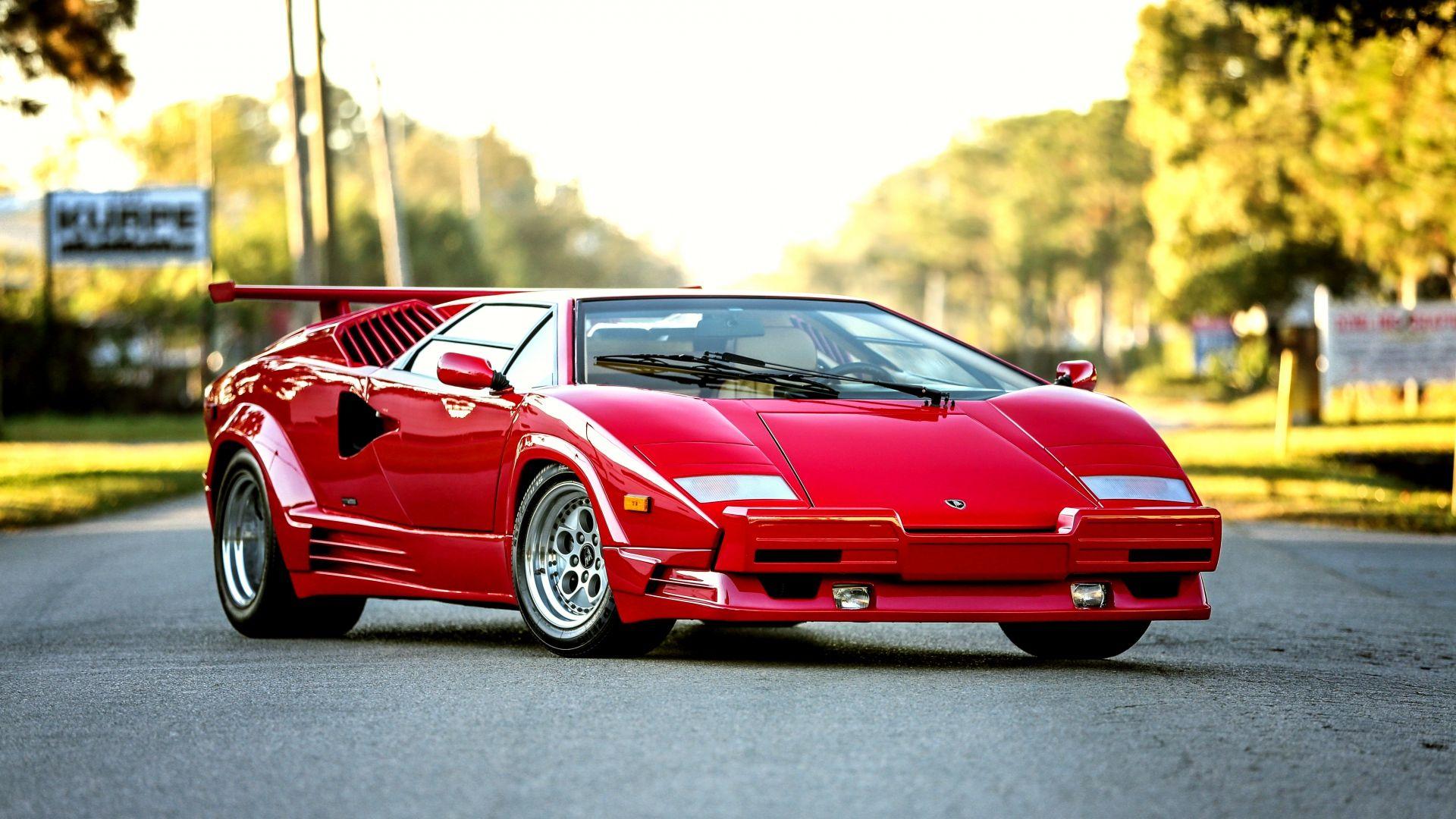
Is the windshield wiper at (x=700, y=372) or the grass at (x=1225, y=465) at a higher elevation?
the windshield wiper at (x=700, y=372)

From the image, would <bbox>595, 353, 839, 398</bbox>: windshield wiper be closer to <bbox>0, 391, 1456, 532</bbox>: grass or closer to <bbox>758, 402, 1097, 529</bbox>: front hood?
<bbox>758, 402, 1097, 529</bbox>: front hood

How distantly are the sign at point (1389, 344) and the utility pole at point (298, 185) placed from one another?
14.4m

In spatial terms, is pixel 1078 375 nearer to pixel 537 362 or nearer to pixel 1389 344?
pixel 537 362

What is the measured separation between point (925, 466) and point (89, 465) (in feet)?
66.0

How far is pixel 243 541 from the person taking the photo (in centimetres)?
945

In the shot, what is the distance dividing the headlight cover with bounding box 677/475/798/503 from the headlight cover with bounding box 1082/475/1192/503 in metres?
1.07

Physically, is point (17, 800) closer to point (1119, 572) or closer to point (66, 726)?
point (66, 726)

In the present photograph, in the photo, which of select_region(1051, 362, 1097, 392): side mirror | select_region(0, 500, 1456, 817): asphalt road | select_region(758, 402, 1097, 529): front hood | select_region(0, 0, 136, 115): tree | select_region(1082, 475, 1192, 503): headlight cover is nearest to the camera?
select_region(0, 500, 1456, 817): asphalt road

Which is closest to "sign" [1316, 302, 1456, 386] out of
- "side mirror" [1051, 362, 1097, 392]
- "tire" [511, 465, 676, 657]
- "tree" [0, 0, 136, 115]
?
"tree" [0, 0, 136, 115]

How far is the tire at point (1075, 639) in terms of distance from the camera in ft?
25.5

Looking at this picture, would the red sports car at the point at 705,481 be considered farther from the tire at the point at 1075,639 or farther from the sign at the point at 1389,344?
the sign at the point at 1389,344

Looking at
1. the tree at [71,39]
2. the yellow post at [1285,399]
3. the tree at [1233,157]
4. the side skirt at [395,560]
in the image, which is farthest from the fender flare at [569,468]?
the tree at [1233,157]

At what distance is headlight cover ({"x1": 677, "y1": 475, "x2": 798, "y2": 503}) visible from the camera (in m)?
6.95

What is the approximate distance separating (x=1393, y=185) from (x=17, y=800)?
105 feet
